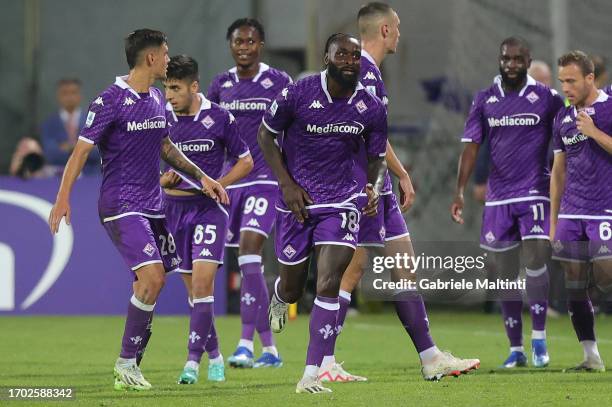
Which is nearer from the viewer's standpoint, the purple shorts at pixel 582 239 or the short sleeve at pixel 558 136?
the purple shorts at pixel 582 239

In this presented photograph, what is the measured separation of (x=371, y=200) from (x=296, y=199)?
1.73ft

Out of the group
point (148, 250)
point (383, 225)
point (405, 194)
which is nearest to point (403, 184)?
point (405, 194)

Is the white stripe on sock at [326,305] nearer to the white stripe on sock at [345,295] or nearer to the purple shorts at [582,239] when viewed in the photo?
the white stripe on sock at [345,295]

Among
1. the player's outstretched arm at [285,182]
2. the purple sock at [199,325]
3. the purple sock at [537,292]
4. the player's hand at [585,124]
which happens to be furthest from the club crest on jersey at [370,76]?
the purple sock at [537,292]

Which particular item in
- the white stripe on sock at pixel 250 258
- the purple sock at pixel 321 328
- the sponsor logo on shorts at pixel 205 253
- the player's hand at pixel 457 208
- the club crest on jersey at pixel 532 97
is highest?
the club crest on jersey at pixel 532 97

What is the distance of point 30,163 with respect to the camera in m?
16.0

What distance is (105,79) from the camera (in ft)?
65.4

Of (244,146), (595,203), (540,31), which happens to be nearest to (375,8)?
(244,146)

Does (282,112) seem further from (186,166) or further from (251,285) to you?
(251,285)

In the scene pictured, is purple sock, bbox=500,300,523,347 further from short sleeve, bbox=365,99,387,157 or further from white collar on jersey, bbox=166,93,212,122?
white collar on jersey, bbox=166,93,212,122

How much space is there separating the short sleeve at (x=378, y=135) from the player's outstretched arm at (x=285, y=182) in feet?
1.81

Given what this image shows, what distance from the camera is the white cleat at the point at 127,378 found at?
9.20m

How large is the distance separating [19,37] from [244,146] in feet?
32.8

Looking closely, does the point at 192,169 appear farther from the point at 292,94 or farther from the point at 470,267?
the point at 470,267
